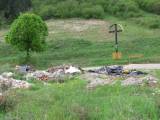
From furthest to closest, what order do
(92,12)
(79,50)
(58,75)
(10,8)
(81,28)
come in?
1. (10,8)
2. (92,12)
3. (81,28)
4. (79,50)
5. (58,75)

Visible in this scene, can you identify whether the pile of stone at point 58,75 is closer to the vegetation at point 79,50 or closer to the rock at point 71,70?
the rock at point 71,70

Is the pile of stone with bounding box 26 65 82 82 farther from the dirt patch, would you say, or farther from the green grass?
the dirt patch

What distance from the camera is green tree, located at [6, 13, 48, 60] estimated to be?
4031 centimetres

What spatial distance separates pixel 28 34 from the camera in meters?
40.6

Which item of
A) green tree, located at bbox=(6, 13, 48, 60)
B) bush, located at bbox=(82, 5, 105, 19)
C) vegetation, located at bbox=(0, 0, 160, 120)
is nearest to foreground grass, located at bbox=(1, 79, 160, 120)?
vegetation, located at bbox=(0, 0, 160, 120)

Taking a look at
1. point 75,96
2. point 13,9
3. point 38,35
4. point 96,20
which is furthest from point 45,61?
point 75,96

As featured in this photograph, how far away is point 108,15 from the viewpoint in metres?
60.6

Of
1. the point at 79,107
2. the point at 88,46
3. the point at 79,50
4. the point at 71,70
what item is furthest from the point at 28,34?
the point at 79,107

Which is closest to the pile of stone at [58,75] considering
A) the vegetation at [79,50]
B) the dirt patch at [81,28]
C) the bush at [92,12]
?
the vegetation at [79,50]

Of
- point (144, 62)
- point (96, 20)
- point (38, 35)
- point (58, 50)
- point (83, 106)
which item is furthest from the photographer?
point (96, 20)

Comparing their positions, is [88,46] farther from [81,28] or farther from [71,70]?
[71,70]

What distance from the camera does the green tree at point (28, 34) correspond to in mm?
40312

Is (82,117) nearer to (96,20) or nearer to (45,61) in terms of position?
(45,61)

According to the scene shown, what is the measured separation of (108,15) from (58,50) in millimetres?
15750
